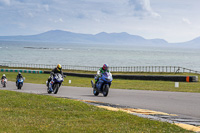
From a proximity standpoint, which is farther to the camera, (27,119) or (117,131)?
(27,119)

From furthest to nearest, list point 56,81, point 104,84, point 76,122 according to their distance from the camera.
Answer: point 56,81 < point 104,84 < point 76,122

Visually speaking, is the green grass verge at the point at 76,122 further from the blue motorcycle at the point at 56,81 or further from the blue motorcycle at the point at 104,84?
the blue motorcycle at the point at 56,81

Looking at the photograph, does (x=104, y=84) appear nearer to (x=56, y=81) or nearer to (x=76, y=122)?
(x=56, y=81)

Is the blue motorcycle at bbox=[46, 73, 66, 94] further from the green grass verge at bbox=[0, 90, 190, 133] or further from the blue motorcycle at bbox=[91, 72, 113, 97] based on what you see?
the green grass verge at bbox=[0, 90, 190, 133]

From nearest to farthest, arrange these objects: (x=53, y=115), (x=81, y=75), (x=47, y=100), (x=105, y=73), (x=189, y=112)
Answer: (x=53, y=115) < (x=189, y=112) < (x=47, y=100) < (x=105, y=73) < (x=81, y=75)

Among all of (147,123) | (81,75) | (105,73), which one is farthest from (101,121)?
(81,75)

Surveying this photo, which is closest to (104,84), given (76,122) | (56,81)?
(56,81)

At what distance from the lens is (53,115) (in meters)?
10.4

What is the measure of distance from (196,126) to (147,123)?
1.30 meters

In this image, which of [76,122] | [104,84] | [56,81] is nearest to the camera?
[76,122]

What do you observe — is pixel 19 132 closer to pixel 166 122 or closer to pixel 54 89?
pixel 166 122

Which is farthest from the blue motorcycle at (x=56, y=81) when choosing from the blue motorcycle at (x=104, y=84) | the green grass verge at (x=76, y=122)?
the green grass verge at (x=76, y=122)

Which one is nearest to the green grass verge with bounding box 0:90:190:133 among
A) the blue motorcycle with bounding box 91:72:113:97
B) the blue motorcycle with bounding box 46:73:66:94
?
Result: the blue motorcycle with bounding box 91:72:113:97

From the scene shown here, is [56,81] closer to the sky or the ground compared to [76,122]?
closer to the sky
